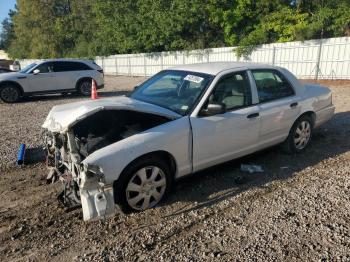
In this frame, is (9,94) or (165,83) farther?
(9,94)

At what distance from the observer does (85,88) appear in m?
15.0

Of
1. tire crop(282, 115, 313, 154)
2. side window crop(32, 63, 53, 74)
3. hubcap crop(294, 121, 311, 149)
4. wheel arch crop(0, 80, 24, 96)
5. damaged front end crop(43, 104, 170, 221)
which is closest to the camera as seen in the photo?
damaged front end crop(43, 104, 170, 221)

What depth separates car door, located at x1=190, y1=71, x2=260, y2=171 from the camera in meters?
4.27

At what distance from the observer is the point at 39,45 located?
4631cm

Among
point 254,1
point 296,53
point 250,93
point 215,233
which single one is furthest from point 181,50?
point 215,233

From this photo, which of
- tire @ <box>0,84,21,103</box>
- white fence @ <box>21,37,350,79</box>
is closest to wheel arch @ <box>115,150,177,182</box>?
tire @ <box>0,84,21,103</box>

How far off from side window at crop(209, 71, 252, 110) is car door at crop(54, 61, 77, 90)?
11027 mm

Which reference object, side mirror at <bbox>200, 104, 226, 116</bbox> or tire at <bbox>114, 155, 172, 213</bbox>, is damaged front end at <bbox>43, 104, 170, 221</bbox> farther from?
side mirror at <bbox>200, 104, 226, 116</bbox>

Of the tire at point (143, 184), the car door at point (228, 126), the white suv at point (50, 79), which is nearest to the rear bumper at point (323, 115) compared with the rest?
the car door at point (228, 126)

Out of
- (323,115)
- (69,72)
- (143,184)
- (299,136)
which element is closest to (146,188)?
(143,184)

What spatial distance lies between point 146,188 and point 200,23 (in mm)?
22641

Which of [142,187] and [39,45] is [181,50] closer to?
[142,187]

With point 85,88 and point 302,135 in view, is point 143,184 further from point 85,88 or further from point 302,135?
point 85,88

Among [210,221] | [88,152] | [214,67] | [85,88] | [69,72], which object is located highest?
[214,67]
